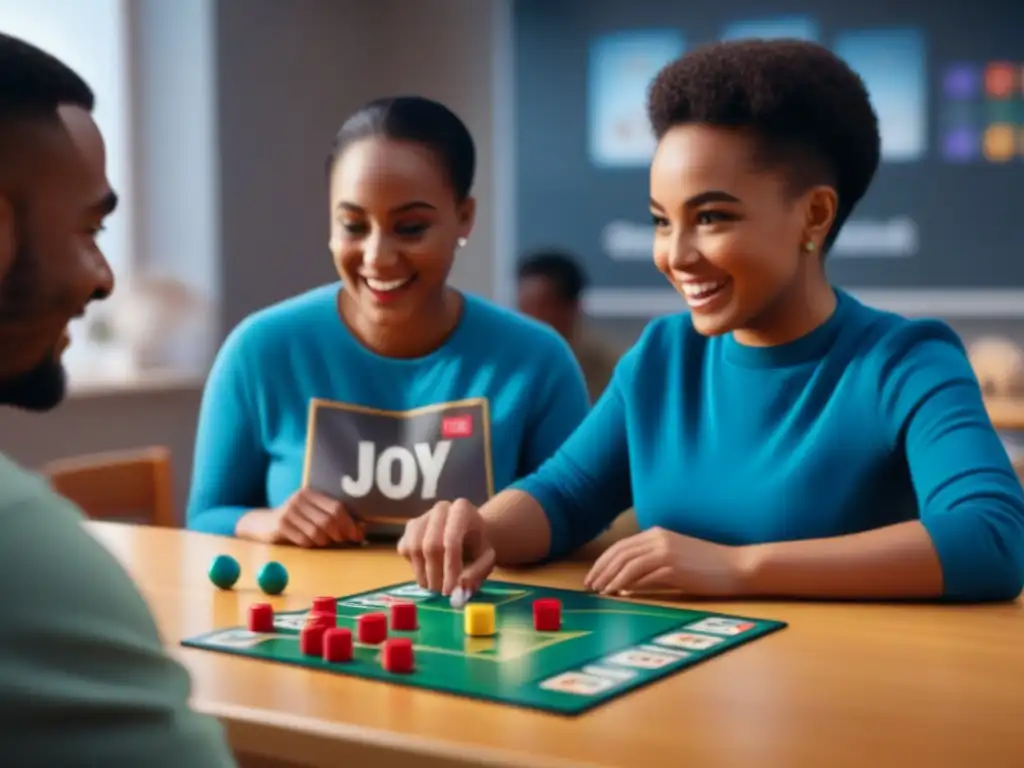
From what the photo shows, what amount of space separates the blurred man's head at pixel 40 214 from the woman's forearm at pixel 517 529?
0.83 m

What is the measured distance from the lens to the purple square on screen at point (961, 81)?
526cm

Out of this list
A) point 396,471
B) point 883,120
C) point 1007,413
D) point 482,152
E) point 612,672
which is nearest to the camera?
point 612,672

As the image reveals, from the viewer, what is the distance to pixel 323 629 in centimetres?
126

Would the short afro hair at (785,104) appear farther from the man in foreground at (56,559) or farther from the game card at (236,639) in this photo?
the man in foreground at (56,559)

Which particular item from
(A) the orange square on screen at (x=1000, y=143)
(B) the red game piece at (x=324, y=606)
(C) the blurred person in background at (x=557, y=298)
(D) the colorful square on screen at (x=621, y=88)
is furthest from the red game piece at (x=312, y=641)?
(A) the orange square on screen at (x=1000, y=143)

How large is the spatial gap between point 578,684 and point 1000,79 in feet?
15.5

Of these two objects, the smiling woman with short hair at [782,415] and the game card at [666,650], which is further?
the smiling woman with short hair at [782,415]

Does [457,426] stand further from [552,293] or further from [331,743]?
[552,293]

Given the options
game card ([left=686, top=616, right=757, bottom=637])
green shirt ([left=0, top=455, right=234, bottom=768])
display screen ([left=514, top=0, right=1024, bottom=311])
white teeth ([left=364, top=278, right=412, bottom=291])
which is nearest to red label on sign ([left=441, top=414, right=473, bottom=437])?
white teeth ([left=364, top=278, right=412, bottom=291])

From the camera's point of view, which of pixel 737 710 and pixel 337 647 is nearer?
pixel 737 710

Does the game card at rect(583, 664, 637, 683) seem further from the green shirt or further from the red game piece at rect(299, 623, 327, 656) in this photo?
the green shirt

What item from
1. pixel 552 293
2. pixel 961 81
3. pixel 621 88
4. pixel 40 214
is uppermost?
pixel 621 88

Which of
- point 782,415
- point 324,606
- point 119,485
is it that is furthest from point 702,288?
point 119,485

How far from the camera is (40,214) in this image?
819 millimetres
